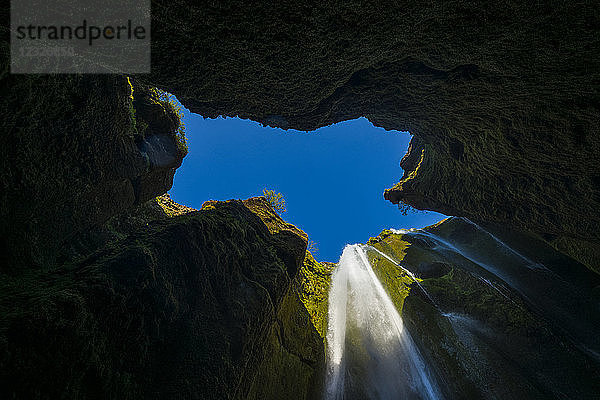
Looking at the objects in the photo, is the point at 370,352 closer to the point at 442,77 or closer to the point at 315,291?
the point at 315,291

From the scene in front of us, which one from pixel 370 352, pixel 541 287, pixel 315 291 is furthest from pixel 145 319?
pixel 541 287

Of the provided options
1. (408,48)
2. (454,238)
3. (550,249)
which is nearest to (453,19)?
(408,48)

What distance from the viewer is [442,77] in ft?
26.9

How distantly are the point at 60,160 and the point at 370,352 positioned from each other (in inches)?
544

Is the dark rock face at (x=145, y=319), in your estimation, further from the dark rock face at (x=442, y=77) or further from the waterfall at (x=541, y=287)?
the waterfall at (x=541, y=287)

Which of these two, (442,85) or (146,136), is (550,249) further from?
(146,136)

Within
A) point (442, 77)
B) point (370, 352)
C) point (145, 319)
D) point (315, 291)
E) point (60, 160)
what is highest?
point (442, 77)

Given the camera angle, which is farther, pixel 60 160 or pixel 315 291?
pixel 315 291

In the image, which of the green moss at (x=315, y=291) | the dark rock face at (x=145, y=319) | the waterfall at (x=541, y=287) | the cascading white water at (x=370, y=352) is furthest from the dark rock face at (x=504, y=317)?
the dark rock face at (x=145, y=319)

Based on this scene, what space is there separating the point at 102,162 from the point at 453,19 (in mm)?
9763

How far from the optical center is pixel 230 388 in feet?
15.0

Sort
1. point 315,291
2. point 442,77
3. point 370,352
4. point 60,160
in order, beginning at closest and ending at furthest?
point 60,160 < point 442,77 < point 370,352 < point 315,291

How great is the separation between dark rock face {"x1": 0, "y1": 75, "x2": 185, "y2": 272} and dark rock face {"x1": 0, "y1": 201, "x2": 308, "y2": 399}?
5.69ft

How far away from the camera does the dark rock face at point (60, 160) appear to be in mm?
4430
